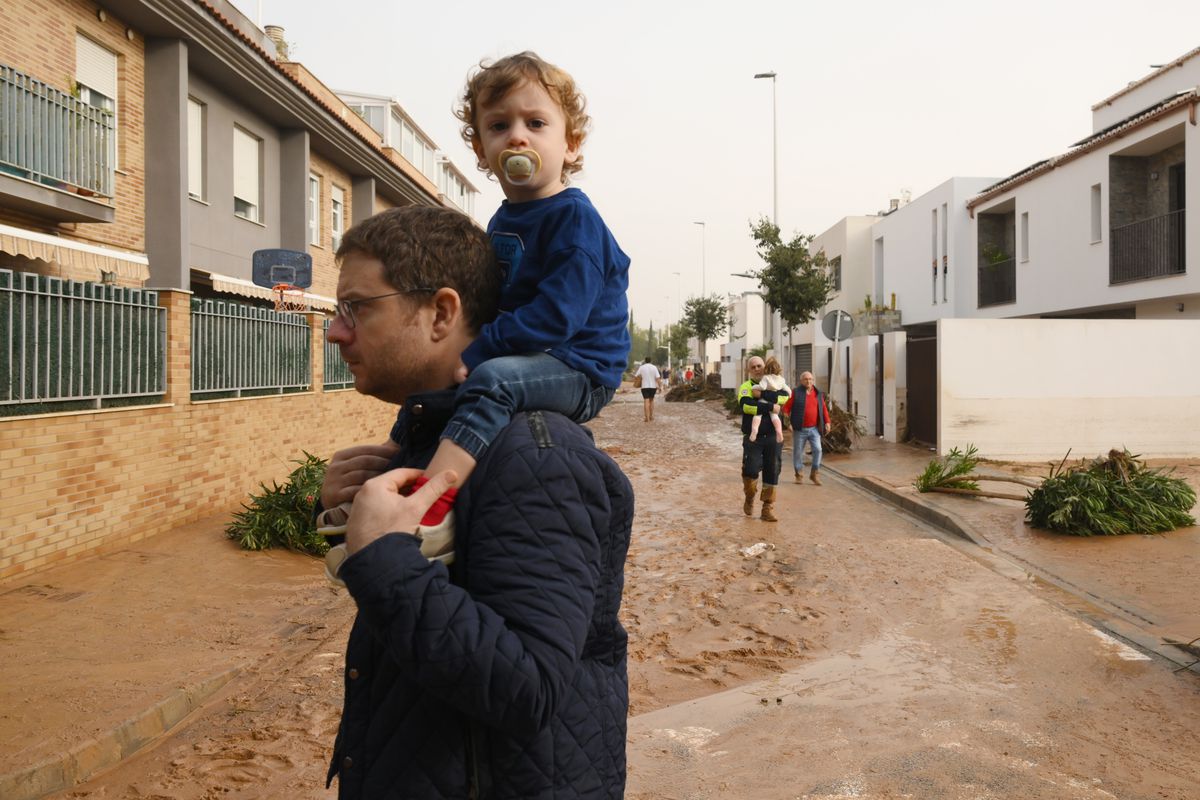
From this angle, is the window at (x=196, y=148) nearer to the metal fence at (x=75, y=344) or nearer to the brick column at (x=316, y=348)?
the brick column at (x=316, y=348)

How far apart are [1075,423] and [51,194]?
16.8 metres

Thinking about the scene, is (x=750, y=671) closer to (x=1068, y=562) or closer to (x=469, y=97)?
(x=469, y=97)

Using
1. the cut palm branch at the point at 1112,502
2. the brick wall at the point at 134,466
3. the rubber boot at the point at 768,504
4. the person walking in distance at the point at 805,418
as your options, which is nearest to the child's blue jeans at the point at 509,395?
the brick wall at the point at 134,466

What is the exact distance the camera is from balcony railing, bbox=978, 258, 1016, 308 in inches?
1183

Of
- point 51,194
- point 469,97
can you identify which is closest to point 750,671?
point 469,97

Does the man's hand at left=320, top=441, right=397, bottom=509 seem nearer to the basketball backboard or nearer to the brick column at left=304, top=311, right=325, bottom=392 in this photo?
the brick column at left=304, top=311, right=325, bottom=392

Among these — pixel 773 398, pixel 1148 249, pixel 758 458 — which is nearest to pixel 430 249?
pixel 758 458

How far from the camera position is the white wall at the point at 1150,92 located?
82.3 ft

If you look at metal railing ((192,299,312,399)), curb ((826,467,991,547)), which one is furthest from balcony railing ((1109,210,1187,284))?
metal railing ((192,299,312,399))

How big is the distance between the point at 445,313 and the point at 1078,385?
1879cm

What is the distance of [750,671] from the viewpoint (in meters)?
6.15

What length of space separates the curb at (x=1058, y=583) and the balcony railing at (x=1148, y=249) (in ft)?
35.8

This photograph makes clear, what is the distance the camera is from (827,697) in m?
5.62

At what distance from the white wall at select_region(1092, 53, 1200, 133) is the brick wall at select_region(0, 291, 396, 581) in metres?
22.0
